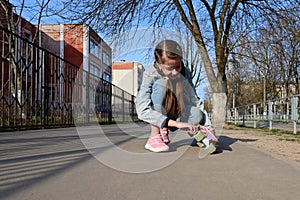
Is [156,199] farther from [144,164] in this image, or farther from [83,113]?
[83,113]

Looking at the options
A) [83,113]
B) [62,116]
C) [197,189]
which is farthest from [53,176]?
[83,113]

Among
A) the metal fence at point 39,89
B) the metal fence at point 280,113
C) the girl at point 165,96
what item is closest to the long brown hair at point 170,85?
the girl at point 165,96

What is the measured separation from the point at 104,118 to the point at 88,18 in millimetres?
4221

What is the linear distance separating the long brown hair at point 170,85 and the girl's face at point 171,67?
0.08 ft

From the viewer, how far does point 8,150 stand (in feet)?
8.32

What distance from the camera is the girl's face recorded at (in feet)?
8.11

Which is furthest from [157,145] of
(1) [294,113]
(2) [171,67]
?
(1) [294,113]

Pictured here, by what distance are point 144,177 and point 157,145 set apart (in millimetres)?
904

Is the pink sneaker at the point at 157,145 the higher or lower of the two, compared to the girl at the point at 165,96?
lower

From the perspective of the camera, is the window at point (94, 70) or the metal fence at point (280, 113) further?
the window at point (94, 70)

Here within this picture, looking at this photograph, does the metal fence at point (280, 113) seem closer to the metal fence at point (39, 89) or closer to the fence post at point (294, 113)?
the fence post at point (294, 113)

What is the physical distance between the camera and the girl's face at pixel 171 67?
2.47 metres

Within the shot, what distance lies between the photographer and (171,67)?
2494 millimetres

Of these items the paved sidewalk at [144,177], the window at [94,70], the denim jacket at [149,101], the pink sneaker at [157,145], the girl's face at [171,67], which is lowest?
the paved sidewalk at [144,177]
